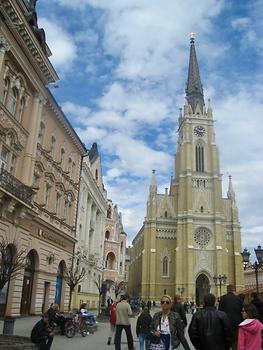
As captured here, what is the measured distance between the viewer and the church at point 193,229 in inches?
2825

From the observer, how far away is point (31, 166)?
67.3 ft

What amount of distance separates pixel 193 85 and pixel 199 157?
20928mm

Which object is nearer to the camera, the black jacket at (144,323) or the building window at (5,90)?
the black jacket at (144,323)

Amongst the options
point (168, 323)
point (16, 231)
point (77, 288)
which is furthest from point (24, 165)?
point (77, 288)

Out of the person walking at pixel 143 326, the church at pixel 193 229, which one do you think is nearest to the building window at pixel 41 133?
the person walking at pixel 143 326

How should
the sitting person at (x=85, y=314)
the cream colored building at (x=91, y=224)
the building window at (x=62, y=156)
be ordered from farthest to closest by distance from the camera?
the cream colored building at (x=91, y=224), the building window at (x=62, y=156), the sitting person at (x=85, y=314)

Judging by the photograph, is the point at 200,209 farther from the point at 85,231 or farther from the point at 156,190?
the point at 85,231

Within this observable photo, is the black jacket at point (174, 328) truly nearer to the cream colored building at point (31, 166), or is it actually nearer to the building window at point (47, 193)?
the cream colored building at point (31, 166)

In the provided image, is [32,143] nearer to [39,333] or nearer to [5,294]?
[5,294]

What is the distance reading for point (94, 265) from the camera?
40.7 m

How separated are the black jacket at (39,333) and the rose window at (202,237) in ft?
220

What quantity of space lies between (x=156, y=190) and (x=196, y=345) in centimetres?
7762

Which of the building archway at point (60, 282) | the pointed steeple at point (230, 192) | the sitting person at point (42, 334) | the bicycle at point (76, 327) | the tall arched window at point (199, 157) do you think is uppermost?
the tall arched window at point (199, 157)

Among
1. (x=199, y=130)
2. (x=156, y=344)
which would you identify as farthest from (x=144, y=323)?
(x=199, y=130)
